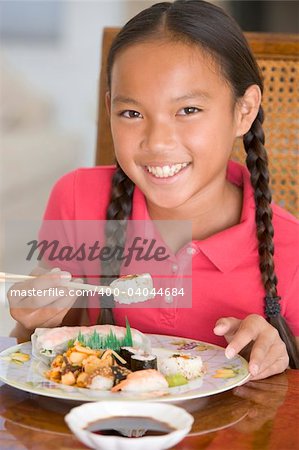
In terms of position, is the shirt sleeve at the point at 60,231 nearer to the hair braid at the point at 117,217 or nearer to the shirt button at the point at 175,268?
the hair braid at the point at 117,217

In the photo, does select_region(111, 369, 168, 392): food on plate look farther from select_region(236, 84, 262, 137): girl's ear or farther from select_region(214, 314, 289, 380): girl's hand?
select_region(236, 84, 262, 137): girl's ear

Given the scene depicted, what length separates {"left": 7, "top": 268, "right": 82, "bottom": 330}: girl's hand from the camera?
1.42 m

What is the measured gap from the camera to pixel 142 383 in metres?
1.11

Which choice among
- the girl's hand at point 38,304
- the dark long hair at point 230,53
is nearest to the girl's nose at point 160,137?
the dark long hair at point 230,53

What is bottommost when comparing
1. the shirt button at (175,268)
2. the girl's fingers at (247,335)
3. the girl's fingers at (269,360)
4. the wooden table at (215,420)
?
the wooden table at (215,420)

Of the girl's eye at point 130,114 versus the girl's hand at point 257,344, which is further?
the girl's eye at point 130,114

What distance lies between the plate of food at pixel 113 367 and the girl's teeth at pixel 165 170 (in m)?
0.33

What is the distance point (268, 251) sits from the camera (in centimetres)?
162

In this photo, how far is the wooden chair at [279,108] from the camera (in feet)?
6.61

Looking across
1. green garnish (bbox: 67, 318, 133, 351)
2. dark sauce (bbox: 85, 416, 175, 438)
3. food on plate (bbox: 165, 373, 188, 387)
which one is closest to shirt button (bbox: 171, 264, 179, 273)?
green garnish (bbox: 67, 318, 133, 351)

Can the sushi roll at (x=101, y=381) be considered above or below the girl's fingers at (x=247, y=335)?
below

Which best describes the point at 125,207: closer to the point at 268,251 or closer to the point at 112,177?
the point at 112,177

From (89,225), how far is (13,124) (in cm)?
359

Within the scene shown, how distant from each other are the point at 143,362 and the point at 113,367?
4 cm
